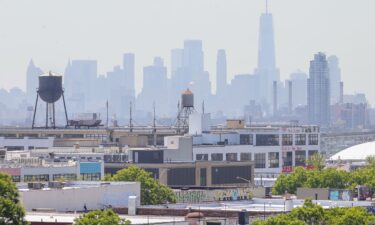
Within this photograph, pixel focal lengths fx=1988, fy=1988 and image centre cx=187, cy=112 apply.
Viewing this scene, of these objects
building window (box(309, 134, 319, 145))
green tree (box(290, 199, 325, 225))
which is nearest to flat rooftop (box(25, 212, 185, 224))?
green tree (box(290, 199, 325, 225))

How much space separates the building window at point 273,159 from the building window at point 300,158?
4117 mm

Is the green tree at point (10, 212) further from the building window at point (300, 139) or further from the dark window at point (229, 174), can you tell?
the building window at point (300, 139)

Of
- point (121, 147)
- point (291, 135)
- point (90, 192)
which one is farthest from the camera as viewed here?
point (291, 135)

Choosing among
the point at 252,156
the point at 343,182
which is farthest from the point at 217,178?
the point at 252,156

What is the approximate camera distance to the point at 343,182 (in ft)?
431

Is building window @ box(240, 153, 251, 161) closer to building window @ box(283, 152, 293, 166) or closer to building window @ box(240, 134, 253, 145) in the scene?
building window @ box(240, 134, 253, 145)

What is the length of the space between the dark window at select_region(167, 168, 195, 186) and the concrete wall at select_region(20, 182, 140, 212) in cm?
4969

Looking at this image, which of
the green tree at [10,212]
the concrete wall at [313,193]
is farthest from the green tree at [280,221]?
the concrete wall at [313,193]

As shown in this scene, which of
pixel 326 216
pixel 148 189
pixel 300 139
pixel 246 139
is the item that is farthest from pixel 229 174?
pixel 326 216

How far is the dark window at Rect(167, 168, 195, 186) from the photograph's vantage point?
140000mm

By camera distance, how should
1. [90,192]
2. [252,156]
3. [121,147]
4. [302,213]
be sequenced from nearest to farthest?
[302,213] < [90,192] < [121,147] < [252,156]

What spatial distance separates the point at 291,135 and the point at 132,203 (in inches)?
4307

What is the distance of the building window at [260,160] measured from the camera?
180 meters

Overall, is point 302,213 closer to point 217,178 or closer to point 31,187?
point 31,187
